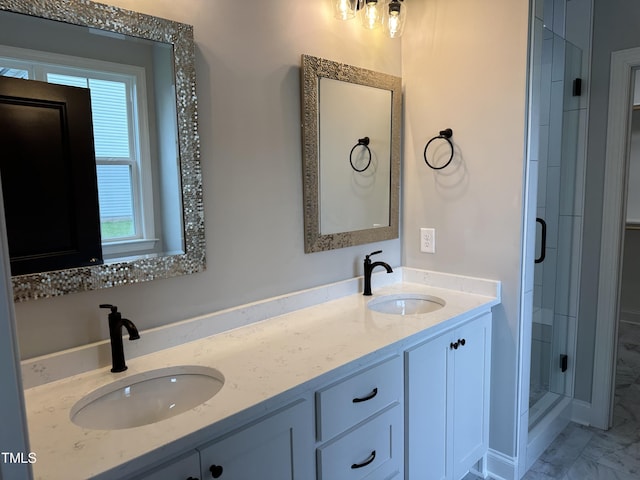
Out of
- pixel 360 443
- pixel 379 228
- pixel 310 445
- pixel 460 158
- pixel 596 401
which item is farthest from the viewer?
pixel 596 401

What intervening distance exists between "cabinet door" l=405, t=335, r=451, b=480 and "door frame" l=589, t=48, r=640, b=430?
50.0 inches

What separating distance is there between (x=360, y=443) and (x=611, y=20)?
249cm

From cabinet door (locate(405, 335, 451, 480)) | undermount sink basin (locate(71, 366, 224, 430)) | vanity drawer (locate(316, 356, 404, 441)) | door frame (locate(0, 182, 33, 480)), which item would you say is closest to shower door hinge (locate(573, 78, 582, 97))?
cabinet door (locate(405, 335, 451, 480))

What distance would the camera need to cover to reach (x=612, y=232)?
7.85 ft

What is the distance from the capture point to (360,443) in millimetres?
1449

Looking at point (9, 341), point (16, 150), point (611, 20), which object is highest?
point (611, 20)

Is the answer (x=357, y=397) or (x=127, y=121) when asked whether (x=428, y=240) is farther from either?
(x=127, y=121)

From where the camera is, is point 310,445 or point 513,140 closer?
point 310,445

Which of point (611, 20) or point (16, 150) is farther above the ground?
point (611, 20)

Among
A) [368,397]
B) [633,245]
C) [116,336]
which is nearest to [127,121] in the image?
[116,336]

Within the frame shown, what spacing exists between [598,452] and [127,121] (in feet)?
9.04

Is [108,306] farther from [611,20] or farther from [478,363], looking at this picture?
[611,20]

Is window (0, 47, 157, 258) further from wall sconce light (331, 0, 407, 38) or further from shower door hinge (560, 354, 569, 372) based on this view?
shower door hinge (560, 354, 569, 372)

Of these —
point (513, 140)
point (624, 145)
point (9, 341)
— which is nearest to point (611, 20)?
point (624, 145)
